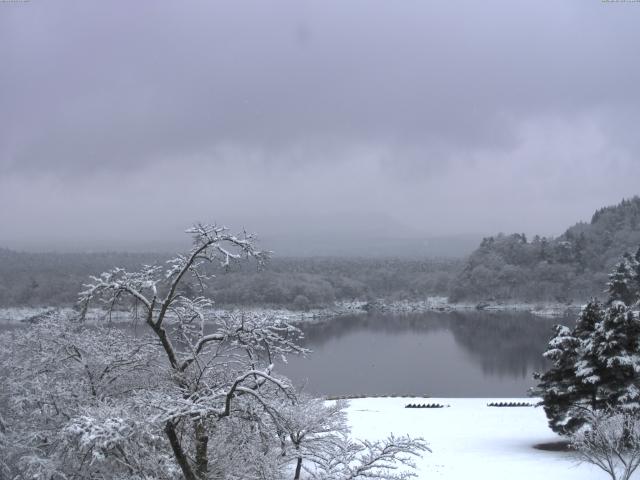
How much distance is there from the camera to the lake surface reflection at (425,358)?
1654 inches

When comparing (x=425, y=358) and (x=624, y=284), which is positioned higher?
(x=624, y=284)

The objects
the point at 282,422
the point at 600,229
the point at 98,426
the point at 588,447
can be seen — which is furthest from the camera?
the point at 600,229

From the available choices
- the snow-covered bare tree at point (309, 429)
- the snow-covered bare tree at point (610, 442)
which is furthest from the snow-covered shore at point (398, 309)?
the snow-covered bare tree at point (610, 442)

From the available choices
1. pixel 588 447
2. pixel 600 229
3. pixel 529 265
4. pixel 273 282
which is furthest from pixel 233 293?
pixel 588 447

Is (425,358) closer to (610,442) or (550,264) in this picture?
(610,442)

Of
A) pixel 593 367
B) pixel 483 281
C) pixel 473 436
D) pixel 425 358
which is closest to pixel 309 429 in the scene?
pixel 593 367

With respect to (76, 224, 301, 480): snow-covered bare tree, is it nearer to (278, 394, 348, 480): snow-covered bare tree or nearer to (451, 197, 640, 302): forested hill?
(278, 394, 348, 480): snow-covered bare tree

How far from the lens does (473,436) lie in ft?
77.2

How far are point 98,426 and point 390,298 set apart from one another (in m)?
130

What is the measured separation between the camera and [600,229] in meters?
149

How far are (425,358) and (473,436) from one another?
31391 mm

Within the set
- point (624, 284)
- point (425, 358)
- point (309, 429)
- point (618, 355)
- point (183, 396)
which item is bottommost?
point (425, 358)

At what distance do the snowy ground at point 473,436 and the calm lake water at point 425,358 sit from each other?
14.9 feet

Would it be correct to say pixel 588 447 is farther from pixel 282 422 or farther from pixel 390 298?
pixel 390 298
